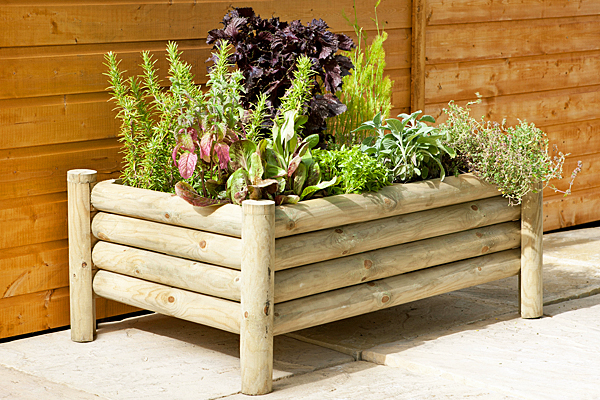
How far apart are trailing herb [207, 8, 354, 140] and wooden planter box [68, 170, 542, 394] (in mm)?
495

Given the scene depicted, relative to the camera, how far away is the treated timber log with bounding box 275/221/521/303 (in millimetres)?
3170

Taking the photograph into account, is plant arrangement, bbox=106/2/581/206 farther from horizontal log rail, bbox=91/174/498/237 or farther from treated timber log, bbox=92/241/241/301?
treated timber log, bbox=92/241/241/301

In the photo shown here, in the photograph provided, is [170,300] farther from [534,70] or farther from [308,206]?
[534,70]

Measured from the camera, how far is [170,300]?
3.36 metres

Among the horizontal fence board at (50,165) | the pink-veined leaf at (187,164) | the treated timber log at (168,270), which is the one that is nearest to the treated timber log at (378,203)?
the treated timber log at (168,270)

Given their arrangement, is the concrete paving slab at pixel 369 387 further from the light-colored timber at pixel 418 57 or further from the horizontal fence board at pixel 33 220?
the light-colored timber at pixel 418 57

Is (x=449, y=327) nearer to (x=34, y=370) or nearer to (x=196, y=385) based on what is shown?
(x=196, y=385)

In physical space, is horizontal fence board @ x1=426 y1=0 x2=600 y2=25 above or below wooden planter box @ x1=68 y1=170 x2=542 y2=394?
above

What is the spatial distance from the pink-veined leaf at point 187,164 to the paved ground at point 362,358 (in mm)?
781

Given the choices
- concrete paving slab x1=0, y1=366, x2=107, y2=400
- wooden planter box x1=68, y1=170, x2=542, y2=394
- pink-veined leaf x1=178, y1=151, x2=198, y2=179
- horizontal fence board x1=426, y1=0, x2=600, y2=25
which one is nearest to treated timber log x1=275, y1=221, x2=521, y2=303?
wooden planter box x1=68, y1=170, x2=542, y2=394

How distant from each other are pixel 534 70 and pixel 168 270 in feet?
11.0

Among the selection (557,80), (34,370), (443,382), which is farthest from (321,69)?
(557,80)

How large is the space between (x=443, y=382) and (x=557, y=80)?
3313mm

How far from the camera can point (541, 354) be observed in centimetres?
347
